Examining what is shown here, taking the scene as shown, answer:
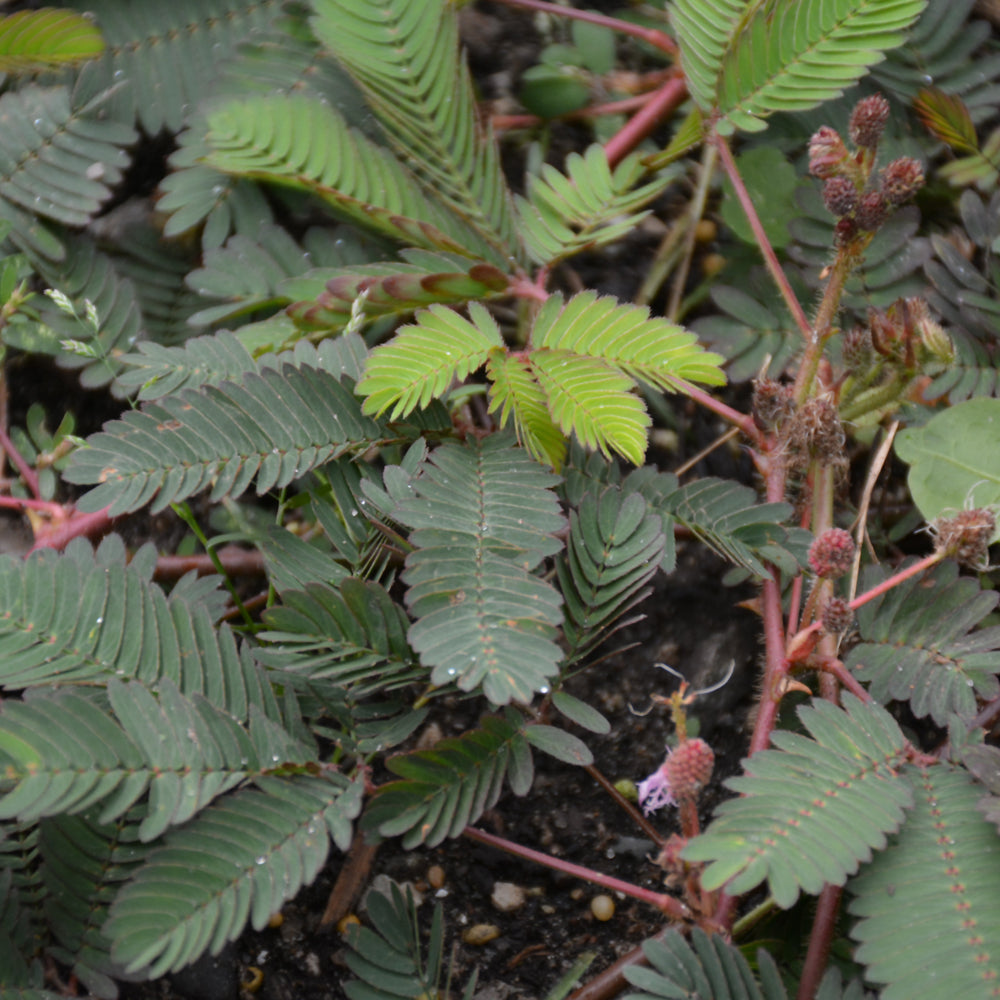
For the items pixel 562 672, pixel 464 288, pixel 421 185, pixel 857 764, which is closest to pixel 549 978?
pixel 562 672

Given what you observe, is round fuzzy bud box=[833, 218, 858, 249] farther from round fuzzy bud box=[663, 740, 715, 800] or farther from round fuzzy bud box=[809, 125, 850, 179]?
round fuzzy bud box=[663, 740, 715, 800]

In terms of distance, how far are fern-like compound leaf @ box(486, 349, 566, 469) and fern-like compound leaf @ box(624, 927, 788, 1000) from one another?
1.89ft

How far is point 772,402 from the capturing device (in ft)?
4.63

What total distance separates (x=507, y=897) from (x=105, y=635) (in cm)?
69

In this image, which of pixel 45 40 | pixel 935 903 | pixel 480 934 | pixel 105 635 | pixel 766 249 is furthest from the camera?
pixel 45 40

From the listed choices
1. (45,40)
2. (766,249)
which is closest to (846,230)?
(766,249)

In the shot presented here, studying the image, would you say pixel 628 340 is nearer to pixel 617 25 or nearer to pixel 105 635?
pixel 105 635

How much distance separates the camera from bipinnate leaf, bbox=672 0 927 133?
1.41 meters

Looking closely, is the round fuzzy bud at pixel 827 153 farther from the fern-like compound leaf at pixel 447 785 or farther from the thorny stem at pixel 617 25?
the fern-like compound leaf at pixel 447 785

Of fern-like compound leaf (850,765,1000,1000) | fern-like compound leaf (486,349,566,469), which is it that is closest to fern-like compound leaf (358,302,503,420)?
fern-like compound leaf (486,349,566,469)

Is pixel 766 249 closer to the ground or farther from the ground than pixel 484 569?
farther from the ground

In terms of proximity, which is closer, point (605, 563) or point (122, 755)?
point (122, 755)

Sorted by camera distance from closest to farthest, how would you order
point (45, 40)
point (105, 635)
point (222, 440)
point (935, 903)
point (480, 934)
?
1. point (935, 903)
2. point (105, 635)
3. point (222, 440)
4. point (480, 934)
5. point (45, 40)

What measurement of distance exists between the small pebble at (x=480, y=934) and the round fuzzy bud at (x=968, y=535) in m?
0.79
